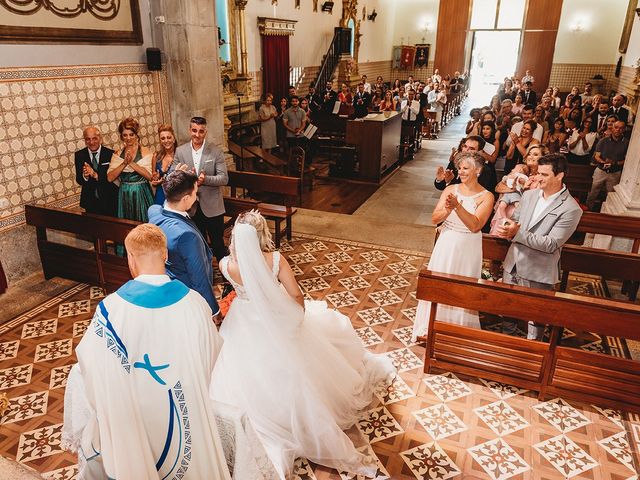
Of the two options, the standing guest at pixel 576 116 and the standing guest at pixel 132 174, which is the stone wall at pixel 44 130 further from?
the standing guest at pixel 576 116

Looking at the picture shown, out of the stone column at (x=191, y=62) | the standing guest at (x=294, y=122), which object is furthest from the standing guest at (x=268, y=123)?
the stone column at (x=191, y=62)

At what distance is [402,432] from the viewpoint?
3.26 m

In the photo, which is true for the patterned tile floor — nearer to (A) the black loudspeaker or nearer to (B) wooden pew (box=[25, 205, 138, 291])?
(B) wooden pew (box=[25, 205, 138, 291])

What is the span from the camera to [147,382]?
1980mm

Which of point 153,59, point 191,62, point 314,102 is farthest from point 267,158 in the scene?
point 314,102

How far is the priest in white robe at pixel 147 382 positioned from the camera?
1.89 meters

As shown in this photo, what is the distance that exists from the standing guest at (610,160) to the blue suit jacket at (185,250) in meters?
5.83

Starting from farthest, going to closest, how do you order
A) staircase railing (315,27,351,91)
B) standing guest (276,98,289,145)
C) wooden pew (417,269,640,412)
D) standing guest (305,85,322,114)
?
staircase railing (315,27,351,91)
standing guest (305,85,322,114)
standing guest (276,98,289,145)
wooden pew (417,269,640,412)

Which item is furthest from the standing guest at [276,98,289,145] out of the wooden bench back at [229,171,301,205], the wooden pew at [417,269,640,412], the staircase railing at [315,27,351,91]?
the wooden pew at [417,269,640,412]

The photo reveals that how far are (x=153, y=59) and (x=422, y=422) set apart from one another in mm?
5477

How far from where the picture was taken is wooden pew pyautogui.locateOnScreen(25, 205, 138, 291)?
4.71 m

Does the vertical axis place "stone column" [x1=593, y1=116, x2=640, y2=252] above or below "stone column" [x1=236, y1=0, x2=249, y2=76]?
below

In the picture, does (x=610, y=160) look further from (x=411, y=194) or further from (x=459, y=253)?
(x=459, y=253)

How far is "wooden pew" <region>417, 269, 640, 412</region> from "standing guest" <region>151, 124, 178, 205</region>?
276 centimetres
